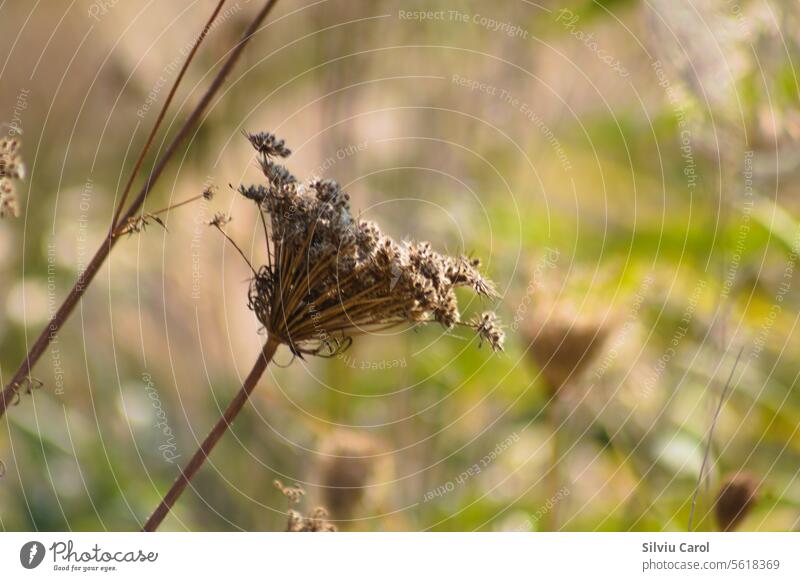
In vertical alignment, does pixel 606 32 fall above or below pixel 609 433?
above

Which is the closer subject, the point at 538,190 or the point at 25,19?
the point at 25,19

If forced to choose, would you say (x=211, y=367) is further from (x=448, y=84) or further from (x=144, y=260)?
(x=448, y=84)

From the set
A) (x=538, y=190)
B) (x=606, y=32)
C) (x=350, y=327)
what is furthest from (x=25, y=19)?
(x=606, y=32)

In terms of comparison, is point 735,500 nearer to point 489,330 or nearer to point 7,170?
point 489,330

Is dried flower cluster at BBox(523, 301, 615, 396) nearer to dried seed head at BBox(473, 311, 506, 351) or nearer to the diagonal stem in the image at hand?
dried seed head at BBox(473, 311, 506, 351)

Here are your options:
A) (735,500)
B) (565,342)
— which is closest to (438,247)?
(565,342)

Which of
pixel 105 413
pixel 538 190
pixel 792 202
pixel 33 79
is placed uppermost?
pixel 33 79

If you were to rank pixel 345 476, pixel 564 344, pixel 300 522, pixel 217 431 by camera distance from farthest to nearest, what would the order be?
pixel 345 476 → pixel 564 344 → pixel 300 522 → pixel 217 431
